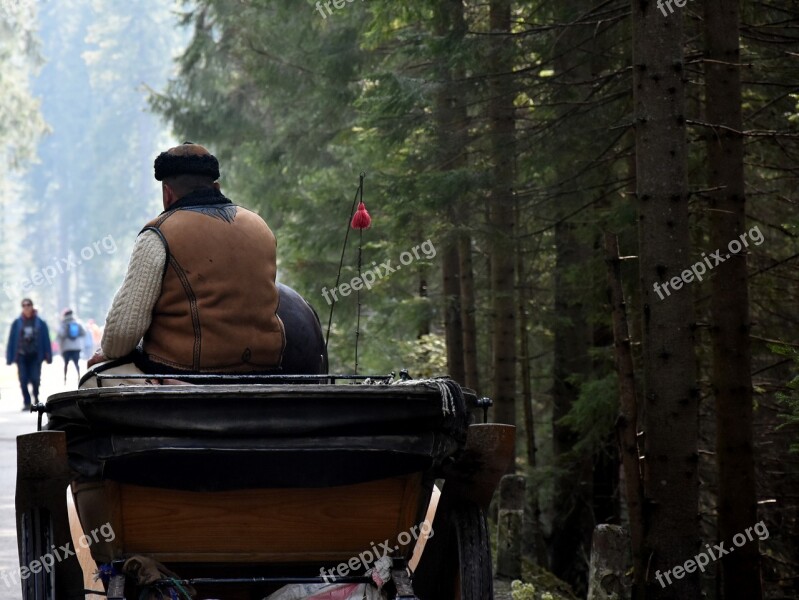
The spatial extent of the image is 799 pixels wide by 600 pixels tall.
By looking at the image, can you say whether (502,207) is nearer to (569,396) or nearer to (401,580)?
(569,396)

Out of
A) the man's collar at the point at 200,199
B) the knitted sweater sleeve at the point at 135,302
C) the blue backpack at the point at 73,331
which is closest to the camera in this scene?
the knitted sweater sleeve at the point at 135,302

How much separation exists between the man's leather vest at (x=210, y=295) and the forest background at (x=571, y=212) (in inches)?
131

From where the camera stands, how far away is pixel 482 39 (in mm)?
12164

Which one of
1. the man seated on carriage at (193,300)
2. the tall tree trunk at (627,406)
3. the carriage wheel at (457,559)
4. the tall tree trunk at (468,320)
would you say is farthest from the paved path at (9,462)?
the tall tree trunk at (468,320)

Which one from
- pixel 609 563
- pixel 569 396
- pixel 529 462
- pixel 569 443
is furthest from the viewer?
pixel 529 462

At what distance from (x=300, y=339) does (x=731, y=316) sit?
13.0 ft

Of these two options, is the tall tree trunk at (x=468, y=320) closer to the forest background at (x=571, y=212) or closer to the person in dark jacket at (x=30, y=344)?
the forest background at (x=571, y=212)

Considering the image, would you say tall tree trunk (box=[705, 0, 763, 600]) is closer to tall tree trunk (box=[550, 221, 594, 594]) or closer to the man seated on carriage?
the man seated on carriage

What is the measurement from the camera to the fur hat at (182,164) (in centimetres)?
618

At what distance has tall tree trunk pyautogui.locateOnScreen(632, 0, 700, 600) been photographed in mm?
8281

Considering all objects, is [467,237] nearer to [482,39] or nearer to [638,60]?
[482,39]

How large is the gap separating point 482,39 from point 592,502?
6828mm

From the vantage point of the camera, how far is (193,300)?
5.77 m

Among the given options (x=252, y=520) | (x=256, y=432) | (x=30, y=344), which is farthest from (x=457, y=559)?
(x=30, y=344)
